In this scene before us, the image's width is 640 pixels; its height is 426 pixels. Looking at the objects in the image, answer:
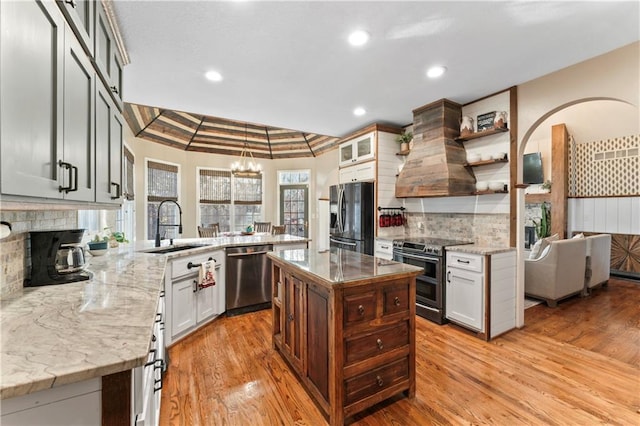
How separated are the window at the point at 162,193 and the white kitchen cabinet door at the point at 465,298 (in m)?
4.70

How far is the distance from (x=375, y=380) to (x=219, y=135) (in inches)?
228

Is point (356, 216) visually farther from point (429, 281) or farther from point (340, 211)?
point (429, 281)

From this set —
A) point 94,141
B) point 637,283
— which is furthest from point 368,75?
point 637,283

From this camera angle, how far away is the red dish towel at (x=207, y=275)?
2.93 meters

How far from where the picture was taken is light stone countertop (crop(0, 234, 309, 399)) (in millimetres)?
717

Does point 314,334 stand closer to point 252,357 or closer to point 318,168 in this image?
point 252,357

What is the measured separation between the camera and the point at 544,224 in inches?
229

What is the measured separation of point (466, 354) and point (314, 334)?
163cm

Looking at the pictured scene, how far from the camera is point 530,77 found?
2854mm

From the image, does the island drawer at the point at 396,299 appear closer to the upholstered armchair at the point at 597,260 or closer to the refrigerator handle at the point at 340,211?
the refrigerator handle at the point at 340,211

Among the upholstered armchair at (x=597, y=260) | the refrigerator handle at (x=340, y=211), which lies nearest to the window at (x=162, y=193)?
the refrigerator handle at (x=340, y=211)

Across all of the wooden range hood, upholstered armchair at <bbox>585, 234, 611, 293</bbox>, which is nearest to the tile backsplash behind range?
the wooden range hood

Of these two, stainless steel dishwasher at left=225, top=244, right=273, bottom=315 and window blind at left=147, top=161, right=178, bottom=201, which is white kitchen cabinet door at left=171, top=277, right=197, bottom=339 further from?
window blind at left=147, top=161, right=178, bottom=201

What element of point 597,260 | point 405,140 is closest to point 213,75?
point 405,140
